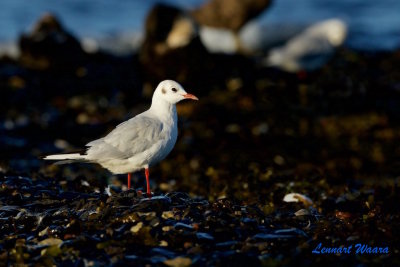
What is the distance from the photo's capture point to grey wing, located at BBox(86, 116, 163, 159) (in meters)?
6.17

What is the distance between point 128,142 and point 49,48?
8.55 meters

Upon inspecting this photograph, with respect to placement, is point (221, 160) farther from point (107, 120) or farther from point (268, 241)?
point (268, 241)

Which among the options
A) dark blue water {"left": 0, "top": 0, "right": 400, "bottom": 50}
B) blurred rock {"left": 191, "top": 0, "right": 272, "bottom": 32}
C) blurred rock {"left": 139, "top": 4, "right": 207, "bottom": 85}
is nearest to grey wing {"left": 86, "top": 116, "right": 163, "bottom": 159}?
blurred rock {"left": 139, "top": 4, "right": 207, "bottom": 85}

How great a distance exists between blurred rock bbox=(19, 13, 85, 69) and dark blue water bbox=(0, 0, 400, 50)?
3994mm

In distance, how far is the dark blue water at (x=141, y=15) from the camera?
62.5 ft

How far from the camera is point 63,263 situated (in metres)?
4.90

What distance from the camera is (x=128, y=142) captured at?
6.20 m

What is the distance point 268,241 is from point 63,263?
1566 millimetres

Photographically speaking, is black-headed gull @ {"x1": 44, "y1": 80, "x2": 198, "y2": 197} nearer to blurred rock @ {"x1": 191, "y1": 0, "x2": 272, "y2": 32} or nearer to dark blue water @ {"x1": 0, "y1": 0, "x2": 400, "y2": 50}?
blurred rock @ {"x1": 191, "y1": 0, "x2": 272, "y2": 32}

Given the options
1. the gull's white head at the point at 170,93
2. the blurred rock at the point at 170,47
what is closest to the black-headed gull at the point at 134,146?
the gull's white head at the point at 170,93

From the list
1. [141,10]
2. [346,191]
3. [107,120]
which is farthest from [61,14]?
[346,191]

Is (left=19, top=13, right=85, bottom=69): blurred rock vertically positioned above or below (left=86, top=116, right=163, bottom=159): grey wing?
above

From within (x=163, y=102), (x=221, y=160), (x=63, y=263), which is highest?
(x=163, y=102)

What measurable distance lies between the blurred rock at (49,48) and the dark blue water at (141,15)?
3994 millimetres
